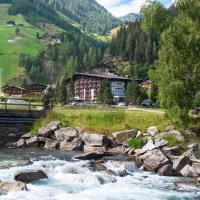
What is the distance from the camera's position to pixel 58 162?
39.0 meters

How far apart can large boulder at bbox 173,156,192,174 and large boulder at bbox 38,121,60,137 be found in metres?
20.7

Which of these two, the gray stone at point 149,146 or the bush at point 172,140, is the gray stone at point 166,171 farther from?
the bush at point 172,140

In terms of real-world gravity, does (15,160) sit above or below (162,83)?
below

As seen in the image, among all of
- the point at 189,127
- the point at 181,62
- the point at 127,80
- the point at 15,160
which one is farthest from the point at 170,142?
the point at 127,80

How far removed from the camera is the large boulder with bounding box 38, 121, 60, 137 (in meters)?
53.5

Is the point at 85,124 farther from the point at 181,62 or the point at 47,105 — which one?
the point at 181,62

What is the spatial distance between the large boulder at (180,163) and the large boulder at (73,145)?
14.9 metres

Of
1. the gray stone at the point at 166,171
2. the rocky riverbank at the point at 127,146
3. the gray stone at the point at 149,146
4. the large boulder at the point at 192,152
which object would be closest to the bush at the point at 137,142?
the rocky riverbank at the point at 127,146

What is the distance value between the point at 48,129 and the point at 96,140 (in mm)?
7909

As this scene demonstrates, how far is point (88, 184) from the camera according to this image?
31.2 meters

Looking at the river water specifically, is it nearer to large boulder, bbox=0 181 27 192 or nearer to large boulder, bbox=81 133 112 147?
large boulder, bbox=0 181 27 192

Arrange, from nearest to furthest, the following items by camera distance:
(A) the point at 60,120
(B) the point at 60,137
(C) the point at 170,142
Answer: (C) the point at 170,142 → (B) the point at 60,137 → (A) the point at 60,120

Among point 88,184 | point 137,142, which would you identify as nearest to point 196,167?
point 88,184

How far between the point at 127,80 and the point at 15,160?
141m
